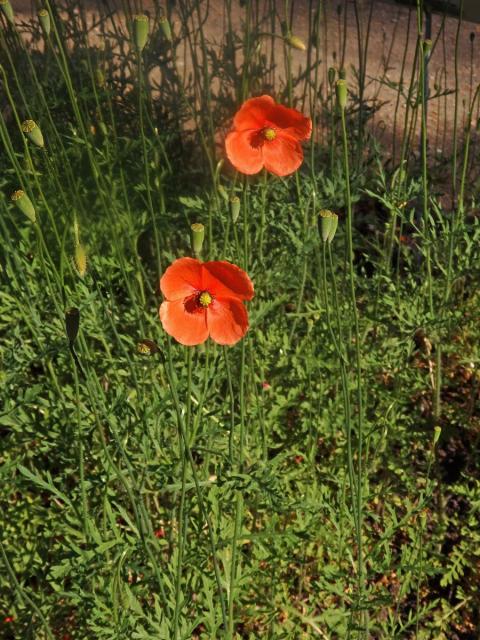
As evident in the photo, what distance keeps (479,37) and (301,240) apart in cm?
331

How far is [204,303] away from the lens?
134 cm

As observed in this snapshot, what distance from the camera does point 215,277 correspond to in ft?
4.36

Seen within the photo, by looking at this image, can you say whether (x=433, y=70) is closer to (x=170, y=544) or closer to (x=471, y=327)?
(x=471, y=327)

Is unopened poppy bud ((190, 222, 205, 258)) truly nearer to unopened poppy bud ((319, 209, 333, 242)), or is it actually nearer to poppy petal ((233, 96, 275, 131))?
unopened poppy bud ((319, 209, 333, 242))

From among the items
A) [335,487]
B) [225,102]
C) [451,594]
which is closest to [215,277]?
[335,487]

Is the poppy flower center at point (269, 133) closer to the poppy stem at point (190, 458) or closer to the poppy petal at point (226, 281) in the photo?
the poppy petal at point (226, 281)

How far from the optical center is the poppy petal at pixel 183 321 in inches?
52.1

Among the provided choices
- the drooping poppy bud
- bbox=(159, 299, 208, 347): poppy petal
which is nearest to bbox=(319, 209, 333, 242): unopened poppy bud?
the drooping poppy bud

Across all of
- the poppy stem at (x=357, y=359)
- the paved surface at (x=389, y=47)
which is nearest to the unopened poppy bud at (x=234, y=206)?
the poppy stem at (x=357, y=359)

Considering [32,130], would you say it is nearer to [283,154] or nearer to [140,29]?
[140,29]

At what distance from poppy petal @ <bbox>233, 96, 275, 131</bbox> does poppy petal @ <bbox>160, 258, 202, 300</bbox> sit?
1.38 feet

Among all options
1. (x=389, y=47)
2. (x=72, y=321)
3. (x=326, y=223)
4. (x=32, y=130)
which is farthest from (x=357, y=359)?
(x=389, y=47)

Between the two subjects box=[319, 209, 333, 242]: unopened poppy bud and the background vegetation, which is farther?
the background vegetation

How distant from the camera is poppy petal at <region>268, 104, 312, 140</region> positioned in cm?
157
